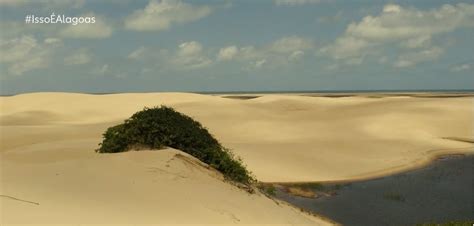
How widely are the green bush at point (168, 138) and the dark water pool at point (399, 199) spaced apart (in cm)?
448

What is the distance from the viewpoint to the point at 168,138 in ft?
48.8

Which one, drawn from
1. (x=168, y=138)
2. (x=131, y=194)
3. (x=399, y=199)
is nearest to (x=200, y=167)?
(x=168, y=138)

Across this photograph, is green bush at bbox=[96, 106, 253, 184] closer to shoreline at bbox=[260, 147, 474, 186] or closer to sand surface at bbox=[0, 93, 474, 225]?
sand surface at bbox=[0, 93, 474, 225]

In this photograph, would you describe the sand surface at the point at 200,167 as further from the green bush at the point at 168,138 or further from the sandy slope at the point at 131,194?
the green bush at the point at 168,138

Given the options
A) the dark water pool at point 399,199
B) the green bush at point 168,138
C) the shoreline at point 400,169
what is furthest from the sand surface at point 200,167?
the dark water pool at point 399,199

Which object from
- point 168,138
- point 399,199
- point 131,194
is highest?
point 168,138

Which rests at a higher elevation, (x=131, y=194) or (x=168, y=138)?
(x=168, y=138)

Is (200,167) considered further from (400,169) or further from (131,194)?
(400,169)

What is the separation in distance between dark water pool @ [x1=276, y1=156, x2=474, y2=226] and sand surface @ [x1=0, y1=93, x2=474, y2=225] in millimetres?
2152

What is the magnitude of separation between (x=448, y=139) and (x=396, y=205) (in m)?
23.6

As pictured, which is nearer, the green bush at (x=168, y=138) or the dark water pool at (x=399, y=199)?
the green bush at (x=168, y=138)

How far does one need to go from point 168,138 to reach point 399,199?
10.6 meters

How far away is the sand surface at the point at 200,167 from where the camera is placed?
10039 mm

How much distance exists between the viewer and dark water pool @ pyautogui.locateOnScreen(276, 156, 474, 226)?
17234mm
